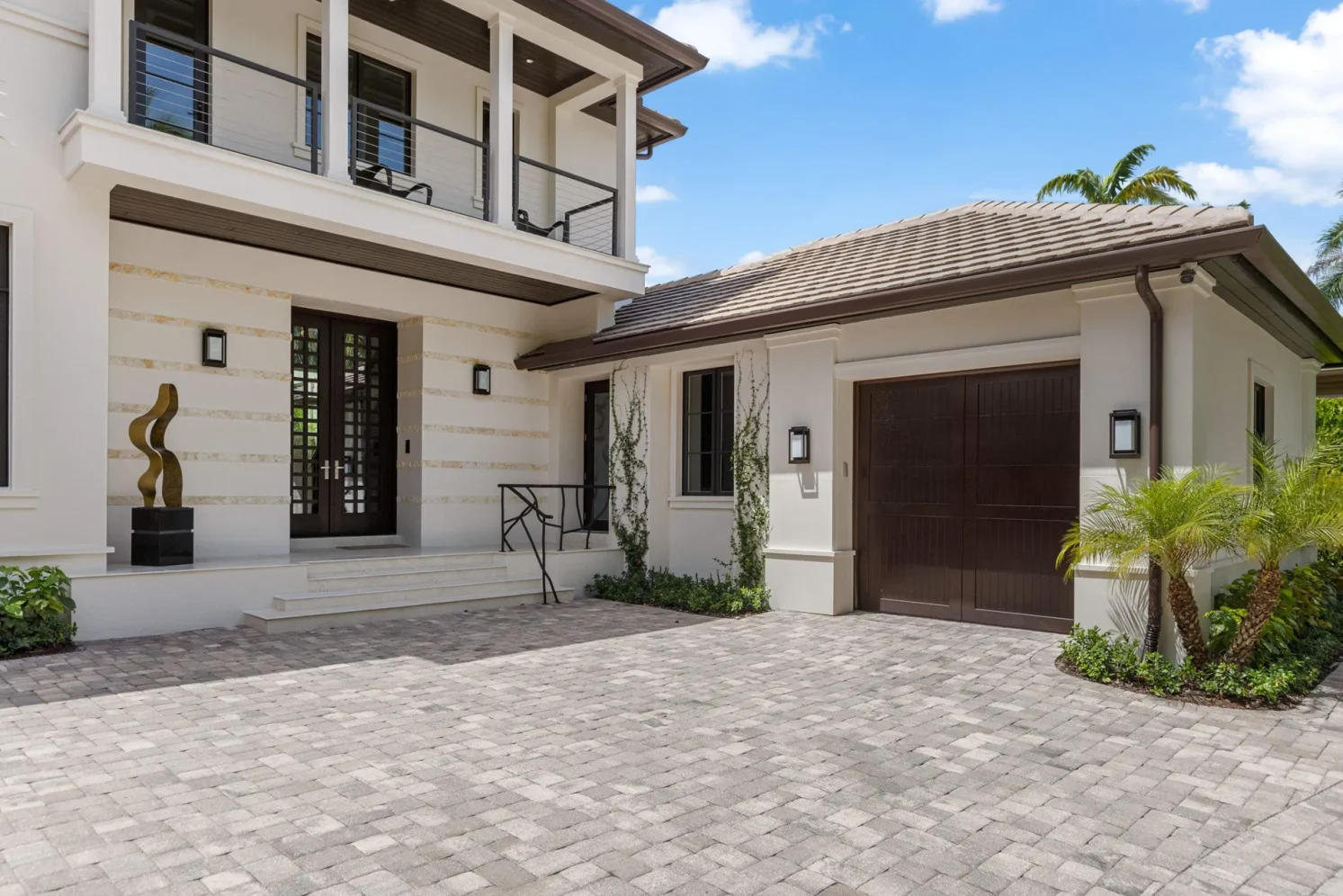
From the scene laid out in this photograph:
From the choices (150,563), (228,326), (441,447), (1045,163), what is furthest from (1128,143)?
(150,563)

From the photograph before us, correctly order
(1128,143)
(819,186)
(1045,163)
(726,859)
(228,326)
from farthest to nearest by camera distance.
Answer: (1045,163) → (1128,143) → (819,186) → (228,326) → (726,859)

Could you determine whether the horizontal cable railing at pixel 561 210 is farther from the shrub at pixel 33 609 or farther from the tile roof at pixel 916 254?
the shrub at pixel 33 609

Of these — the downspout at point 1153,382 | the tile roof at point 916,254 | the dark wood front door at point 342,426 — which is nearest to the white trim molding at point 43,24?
the dark wood front door at point 342,426

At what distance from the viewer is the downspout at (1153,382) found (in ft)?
20.1

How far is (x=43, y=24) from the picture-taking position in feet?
23.4

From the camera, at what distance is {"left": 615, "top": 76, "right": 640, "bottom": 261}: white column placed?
10586mm

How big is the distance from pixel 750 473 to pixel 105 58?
7.00 meters

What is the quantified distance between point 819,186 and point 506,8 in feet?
25.7

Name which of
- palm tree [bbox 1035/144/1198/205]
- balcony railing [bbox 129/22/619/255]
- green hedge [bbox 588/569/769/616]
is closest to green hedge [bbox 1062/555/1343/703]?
green hedge [bbox 588/569/769/616]

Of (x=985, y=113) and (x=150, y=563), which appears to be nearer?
(x=150, y=563)

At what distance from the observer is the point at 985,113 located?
44.3ft

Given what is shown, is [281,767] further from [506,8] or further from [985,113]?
[985,113]

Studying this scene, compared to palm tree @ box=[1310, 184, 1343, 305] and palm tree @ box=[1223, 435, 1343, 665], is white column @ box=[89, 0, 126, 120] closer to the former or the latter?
palm tree @ box=[1223, 435, 1343, 665]

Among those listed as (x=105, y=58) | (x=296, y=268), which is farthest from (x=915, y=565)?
(x=105, y=58)
